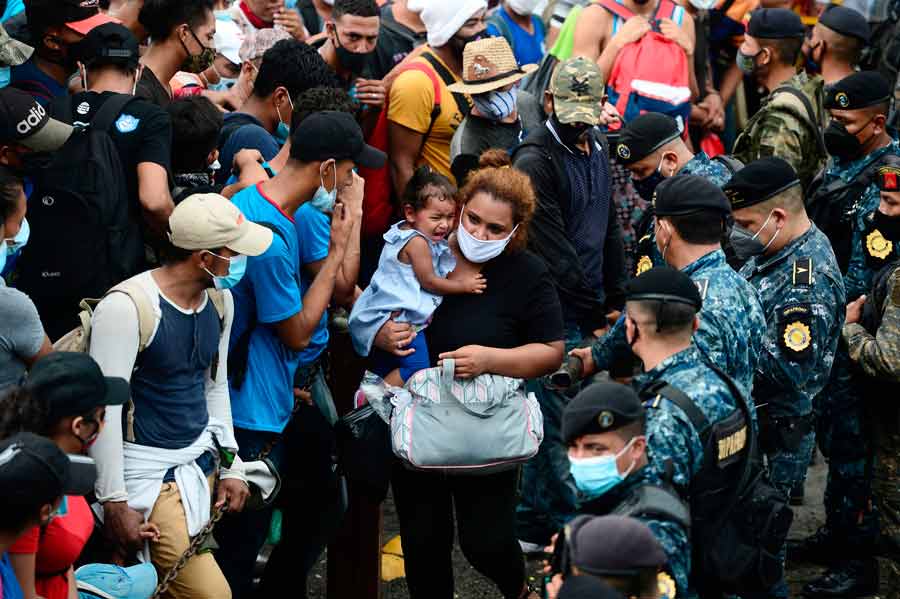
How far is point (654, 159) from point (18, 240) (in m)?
3.41

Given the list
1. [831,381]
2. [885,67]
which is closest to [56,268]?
[831,381]

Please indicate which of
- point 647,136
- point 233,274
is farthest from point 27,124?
point 647,136

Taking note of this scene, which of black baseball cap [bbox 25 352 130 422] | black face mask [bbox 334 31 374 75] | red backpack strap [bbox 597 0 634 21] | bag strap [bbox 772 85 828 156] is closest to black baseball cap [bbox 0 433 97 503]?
black baseball cap [bbox 25 352 130 422]

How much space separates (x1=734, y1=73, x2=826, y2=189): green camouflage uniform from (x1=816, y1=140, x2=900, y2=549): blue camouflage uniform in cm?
82

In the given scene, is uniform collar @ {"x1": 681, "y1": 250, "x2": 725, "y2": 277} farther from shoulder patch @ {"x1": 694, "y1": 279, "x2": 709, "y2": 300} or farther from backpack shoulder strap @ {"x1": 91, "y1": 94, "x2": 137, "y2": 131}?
→ backpack shoulder strap @ {"x1": 91, "y1": 94, "x2": 137, "y2": 131}

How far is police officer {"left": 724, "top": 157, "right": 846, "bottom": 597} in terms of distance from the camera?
5.88 metres

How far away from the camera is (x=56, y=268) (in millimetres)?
5109

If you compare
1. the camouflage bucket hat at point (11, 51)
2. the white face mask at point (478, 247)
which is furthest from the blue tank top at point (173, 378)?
the camouflage bucket hat at point (11, 51)

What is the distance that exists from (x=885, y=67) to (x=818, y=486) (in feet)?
11.2

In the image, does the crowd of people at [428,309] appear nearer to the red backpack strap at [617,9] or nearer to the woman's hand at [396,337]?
the woman's hand at [396,337]

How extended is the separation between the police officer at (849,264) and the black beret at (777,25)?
0.82 m

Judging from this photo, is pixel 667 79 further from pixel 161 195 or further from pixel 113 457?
pixel 113 457

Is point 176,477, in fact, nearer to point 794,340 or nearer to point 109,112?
point 109,112

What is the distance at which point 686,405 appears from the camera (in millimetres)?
4293
